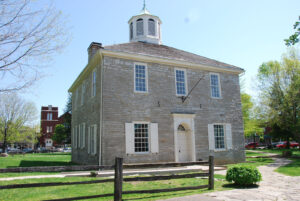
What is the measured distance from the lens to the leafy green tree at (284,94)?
71.5 feet

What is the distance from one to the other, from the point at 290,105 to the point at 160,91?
43.5 ft

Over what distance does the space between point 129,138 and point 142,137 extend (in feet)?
2.92

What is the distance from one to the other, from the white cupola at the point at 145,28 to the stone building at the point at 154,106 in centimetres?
8

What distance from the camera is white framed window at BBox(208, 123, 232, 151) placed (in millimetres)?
16375

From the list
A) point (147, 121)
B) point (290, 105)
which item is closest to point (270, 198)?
point (147, 121)

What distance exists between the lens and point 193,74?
1653 centimetres

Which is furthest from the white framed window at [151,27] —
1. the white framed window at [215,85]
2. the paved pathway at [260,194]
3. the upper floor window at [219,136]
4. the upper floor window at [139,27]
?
the paved pathway at [260,194]

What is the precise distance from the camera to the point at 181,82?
52.4ft

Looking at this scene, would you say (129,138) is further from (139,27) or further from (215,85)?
(139,27)

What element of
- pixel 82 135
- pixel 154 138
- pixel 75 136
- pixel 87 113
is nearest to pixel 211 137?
pixel 154 138

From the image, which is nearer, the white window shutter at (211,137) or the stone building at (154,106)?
the stone building at (154,106)

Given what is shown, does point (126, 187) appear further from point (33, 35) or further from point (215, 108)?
point (215, 108)

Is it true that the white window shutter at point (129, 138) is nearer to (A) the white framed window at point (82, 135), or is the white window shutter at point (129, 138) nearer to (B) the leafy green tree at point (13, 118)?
(A) the white framed window at point (82, 135)

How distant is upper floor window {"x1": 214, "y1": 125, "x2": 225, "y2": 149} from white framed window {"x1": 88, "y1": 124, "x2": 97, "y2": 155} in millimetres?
7801
